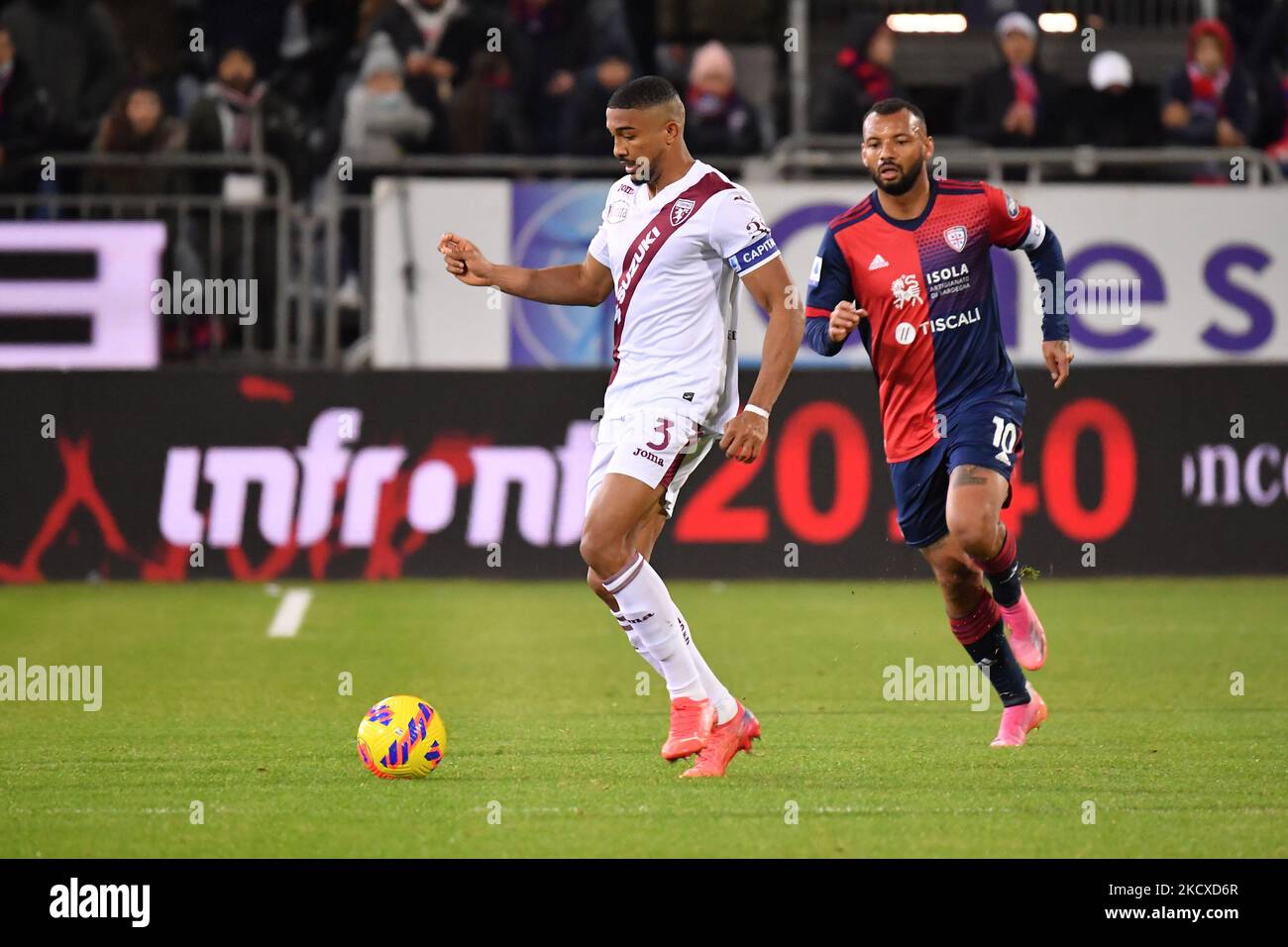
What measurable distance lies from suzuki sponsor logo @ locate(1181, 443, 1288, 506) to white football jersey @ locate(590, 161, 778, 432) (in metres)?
9.52

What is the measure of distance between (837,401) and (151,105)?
19.9 ft

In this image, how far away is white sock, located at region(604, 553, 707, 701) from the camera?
7.61m

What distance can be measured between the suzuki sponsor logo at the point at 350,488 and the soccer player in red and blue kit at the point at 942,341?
7527mm

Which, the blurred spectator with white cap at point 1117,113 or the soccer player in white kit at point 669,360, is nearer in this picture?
the soccer player in white kit at point 669,360

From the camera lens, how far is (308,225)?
1681 centimetres

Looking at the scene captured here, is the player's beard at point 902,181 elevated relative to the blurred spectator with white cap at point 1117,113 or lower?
lower

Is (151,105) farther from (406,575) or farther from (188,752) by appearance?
(188,752)

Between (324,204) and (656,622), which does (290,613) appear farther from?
(656,622)

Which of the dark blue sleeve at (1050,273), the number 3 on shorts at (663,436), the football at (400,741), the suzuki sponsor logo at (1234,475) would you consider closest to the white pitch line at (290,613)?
the football at (400,741)

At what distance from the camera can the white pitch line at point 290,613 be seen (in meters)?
13.0

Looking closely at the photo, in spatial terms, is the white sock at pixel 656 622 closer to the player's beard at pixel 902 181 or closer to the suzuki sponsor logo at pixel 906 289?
the suzuki sponsor logo at pixel 906 289

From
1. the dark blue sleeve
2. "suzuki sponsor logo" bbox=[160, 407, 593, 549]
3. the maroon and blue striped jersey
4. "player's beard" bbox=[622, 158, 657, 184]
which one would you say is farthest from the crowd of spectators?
"player's beard" bbox=[622, 158, 657, 184]

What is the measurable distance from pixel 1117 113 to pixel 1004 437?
1052 centimetres

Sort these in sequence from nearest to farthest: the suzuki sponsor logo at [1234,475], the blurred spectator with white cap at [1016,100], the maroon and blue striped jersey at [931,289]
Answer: the maroon and blue striped jersey at [931,289] < the suzuki sponsor logo at [1234,475] < the blurred spectator with white cap at [1016,100]
